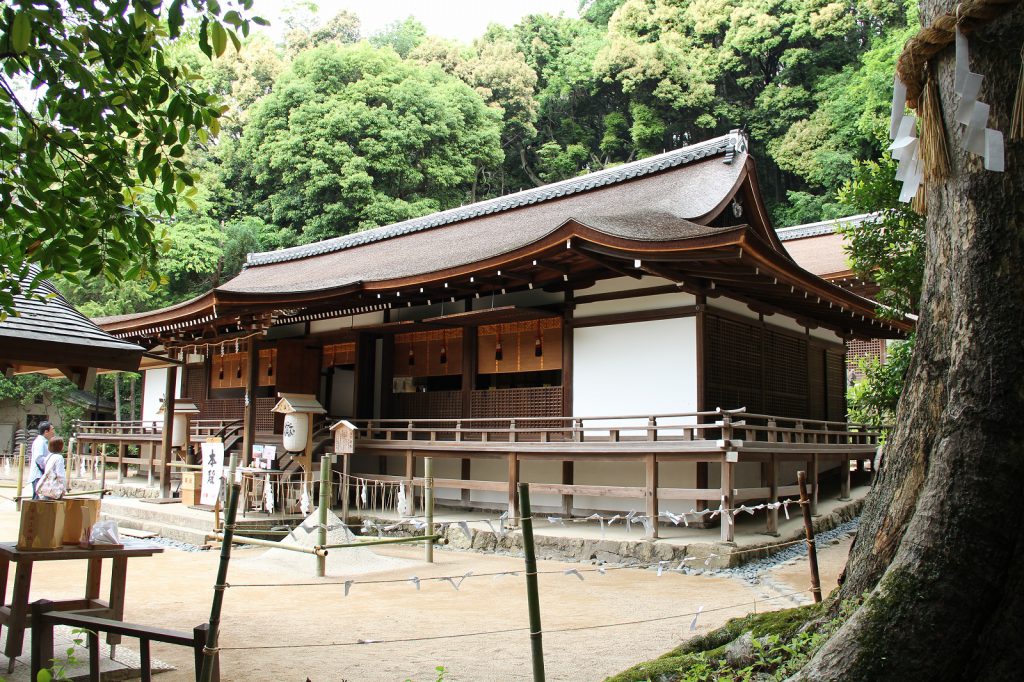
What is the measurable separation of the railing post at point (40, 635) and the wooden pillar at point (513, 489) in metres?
7.60

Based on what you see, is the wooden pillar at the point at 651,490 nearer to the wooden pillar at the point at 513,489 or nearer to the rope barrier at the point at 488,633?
the wooden pillar at the point at 513,489

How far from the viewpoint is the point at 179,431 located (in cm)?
1542

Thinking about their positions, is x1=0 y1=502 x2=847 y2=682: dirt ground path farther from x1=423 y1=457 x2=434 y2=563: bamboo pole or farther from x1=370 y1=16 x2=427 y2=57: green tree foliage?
x1=370 y1=16 x2=427 y2=57: green tree foliage

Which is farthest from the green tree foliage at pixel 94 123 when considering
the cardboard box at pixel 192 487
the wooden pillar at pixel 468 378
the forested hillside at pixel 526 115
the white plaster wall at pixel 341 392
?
the forested hillside at pixel 526 115

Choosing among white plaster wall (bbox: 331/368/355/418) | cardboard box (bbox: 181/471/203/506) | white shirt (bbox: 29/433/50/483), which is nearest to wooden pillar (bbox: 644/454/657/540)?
white shirt (bbox: 29/433/50/483)

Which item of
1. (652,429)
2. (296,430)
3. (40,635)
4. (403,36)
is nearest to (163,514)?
(296,430)

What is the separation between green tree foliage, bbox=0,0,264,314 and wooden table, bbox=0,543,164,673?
1669 millimetres

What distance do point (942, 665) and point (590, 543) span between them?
7693 millimetres

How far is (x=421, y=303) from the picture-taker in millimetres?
14234

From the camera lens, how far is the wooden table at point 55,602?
4.68m

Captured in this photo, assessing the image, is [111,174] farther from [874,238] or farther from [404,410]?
[404,410]

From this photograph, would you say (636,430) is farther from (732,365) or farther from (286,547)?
(286,547)

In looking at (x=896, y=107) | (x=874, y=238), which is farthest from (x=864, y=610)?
(x=874, y=238)

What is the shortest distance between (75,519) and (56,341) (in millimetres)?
1698
